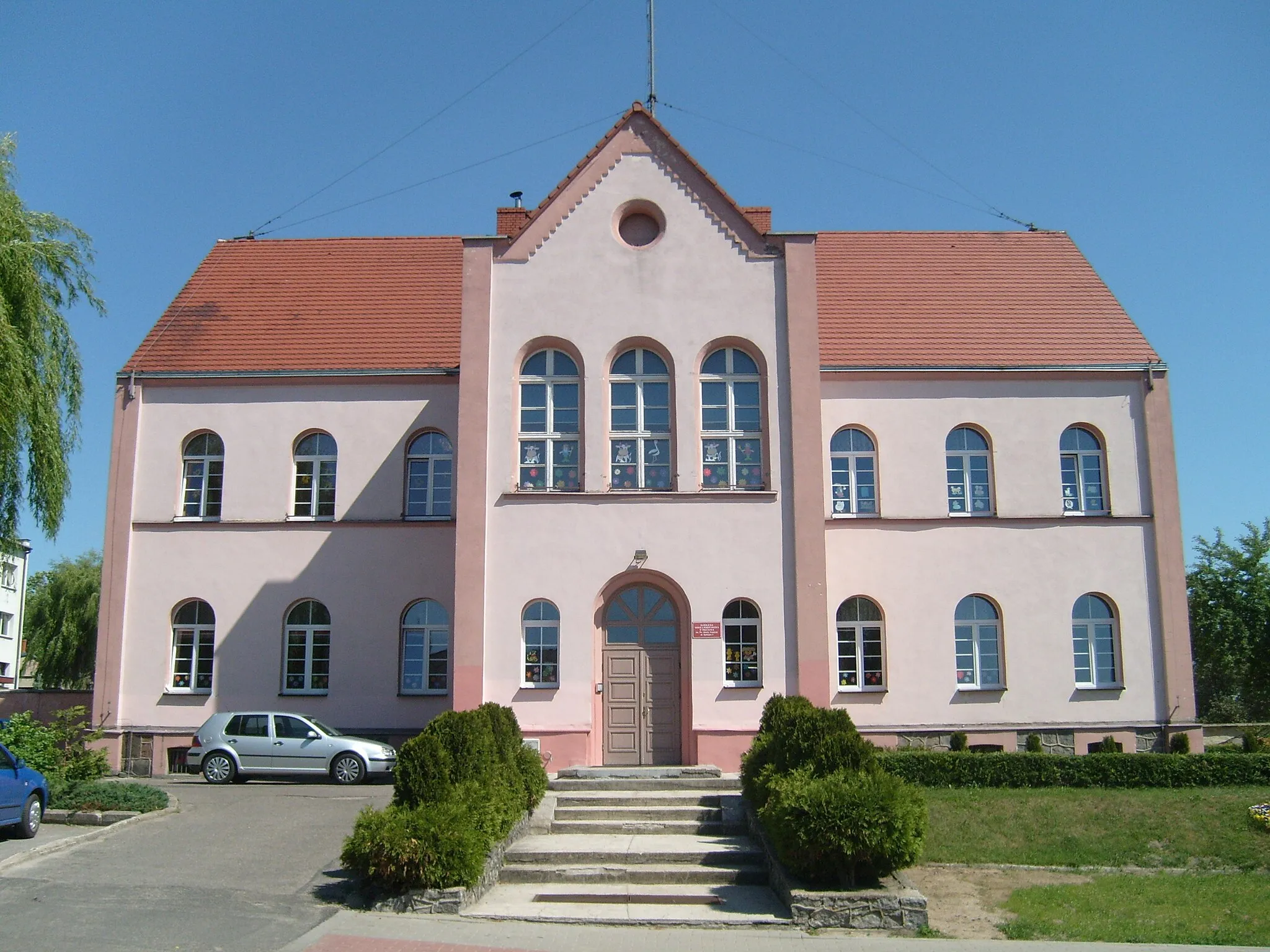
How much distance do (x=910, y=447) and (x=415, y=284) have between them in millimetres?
12134

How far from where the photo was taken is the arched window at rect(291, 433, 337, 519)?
24.3m

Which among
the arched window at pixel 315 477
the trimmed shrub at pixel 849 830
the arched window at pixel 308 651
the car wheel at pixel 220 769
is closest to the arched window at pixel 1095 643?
the trimmed shrub at pixel 849 830

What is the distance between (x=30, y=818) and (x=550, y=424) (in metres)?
10.1

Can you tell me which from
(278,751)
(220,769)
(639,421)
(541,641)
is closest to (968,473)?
(639,421)

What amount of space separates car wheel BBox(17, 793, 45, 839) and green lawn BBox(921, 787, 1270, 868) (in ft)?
39.3

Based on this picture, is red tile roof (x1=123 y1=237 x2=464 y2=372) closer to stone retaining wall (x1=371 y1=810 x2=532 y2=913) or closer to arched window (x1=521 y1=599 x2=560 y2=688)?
arched window (x1=521 y1=599 x2=560 y2=688)

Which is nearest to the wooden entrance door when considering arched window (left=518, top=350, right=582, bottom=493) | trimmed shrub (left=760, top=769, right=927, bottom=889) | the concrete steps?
the concrete steps

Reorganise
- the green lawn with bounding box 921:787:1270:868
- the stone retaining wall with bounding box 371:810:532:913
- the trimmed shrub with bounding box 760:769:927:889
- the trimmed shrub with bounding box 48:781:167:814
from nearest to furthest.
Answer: the trimmed shrub with bounding box 760:769:927:889 → the stone retaining wall with bounding box 371:810:532:913 → the green lawn with bounding box 921:787:1270:868 → the trimmed shrub with bounding box 48:781:167:814

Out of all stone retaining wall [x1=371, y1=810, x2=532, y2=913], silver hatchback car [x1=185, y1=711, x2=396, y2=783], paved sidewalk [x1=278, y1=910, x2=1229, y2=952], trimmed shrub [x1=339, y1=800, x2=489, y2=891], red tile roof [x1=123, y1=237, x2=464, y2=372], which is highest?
red tile roof [x1=123, y1=237, x2=464, y2=372]

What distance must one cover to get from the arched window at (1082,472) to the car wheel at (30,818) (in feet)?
63.3

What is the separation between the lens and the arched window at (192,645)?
23781mm

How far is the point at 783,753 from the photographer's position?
14.8m

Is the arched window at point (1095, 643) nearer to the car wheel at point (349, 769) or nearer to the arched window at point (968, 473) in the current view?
the arched window at point (968, 473)

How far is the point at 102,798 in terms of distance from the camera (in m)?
17.1
